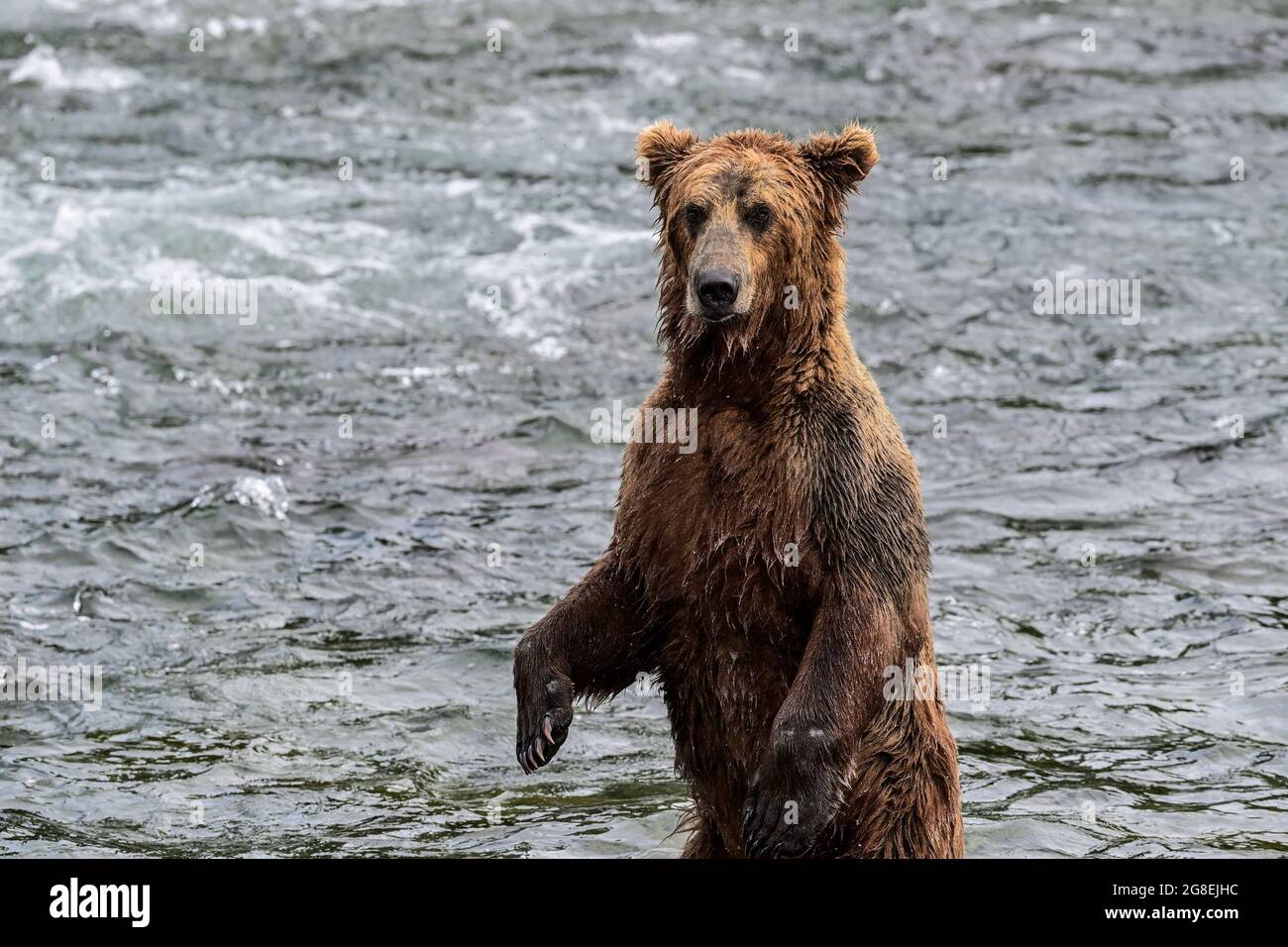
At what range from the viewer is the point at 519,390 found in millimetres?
12039

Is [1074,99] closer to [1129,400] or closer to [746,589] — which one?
[1129,400]

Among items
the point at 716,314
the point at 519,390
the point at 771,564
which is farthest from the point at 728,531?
the point at 519,390

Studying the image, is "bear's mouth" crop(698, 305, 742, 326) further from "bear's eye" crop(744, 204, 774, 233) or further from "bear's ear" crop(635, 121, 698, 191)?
"bear's ear" crop(635, 121, 698, 191)

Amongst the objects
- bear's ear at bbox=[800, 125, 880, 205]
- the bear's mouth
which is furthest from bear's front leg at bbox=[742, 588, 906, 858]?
bear's ear at bbox=[800, 125, 880, 205]

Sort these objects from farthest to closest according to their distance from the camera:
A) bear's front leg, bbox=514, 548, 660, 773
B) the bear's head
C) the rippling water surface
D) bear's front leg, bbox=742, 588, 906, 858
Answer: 1. the rippling water surface
2. bear's front leg, bbox=514, 548, 660, 773
3. the bear's head
4. bear's front leg, bbox=742, 588, 906, 858

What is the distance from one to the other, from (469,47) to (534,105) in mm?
1753

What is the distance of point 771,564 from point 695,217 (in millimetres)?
1027

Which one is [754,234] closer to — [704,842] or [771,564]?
[771,564]

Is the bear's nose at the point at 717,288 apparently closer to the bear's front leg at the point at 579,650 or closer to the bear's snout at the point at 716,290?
the bear's snout at the point at 716,290

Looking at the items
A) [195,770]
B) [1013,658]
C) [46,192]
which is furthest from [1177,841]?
[46,192]

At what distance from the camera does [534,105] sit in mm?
17141

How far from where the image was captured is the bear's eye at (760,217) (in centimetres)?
570

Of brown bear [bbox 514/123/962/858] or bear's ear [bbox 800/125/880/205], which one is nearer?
brown bear [bbox 514/123/962/858]

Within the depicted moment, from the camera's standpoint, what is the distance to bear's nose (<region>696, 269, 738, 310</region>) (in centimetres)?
547
